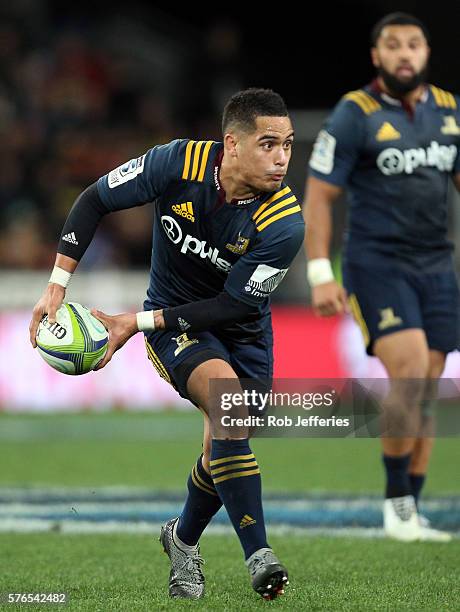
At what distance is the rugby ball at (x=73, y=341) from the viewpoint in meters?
4.61

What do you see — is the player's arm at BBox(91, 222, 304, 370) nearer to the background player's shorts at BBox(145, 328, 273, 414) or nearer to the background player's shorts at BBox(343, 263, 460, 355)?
the background player's shorts at BBox(145, 328, 273, 414)

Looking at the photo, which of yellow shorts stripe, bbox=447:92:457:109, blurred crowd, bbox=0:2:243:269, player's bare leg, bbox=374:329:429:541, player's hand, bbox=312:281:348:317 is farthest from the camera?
blurred crowd, bbox=0:2:243:269

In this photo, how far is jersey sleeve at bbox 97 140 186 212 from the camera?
4.89m

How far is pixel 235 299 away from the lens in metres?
4.76

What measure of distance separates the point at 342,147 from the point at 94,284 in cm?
742

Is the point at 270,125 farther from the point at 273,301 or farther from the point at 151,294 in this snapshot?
the point at 273,301

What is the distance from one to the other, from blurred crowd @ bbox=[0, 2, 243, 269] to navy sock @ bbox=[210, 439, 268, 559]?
32.3ft

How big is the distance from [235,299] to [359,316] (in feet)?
6.49

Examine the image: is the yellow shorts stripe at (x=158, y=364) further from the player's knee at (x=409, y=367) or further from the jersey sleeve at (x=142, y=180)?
the player's knee at (x=409, y=367)

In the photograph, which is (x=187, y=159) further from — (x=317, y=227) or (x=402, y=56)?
(x=402, y=56)

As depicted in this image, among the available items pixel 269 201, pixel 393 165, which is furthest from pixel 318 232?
pixel 269 201

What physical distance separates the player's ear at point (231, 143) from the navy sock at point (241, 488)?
3.69 feet

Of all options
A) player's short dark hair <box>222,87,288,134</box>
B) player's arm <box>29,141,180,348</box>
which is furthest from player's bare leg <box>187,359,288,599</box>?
player's short dark hair <box>222,87,288,134</box>

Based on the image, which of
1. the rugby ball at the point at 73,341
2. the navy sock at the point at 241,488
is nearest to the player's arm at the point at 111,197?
Answer: the rugby ball at the point at 73,341
